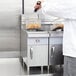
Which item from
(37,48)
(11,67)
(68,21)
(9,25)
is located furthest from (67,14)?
(9,25)

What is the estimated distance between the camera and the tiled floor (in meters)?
2.83

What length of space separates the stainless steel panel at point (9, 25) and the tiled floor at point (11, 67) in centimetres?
16

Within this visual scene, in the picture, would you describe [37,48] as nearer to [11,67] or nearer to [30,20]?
[11,67]

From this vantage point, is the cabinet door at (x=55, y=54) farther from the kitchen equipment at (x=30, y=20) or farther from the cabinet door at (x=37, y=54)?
the kitchen equipment at (x=30, y=20)

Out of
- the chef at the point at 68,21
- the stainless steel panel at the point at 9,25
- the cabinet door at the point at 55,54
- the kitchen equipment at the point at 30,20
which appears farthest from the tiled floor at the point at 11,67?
the chef at the point at 68,21

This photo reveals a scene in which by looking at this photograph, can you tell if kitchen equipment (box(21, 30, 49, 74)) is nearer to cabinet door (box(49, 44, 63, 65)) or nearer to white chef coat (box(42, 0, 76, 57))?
cabinet door (box(49, 44, 63, 65))

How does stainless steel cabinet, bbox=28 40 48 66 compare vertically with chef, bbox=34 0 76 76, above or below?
below

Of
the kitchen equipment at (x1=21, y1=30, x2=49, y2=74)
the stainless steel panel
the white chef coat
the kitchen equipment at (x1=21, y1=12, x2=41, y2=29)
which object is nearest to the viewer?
the white chef coat

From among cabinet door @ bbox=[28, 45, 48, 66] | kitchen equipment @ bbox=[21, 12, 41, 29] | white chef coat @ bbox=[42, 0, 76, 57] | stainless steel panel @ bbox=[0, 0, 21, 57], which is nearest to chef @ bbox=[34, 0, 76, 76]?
white chef coat @ bbox=[42, 0, 76, 57]

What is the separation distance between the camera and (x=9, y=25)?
3.55 meters

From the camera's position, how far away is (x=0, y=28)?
3.54m

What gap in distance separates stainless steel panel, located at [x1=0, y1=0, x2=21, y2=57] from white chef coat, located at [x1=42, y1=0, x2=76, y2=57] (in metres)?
1.81

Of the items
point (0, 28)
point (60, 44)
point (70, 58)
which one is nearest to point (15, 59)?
point (0, 28)

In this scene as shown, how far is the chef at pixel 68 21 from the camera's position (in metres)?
1.74
